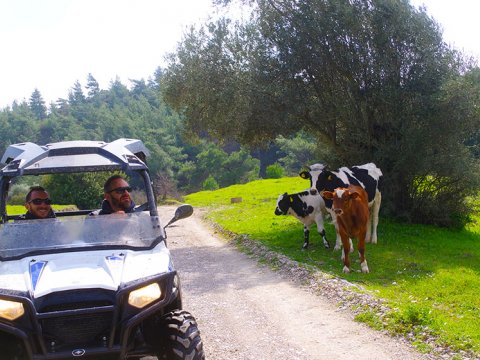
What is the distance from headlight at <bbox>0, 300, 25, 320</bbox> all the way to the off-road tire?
1322 millimetres

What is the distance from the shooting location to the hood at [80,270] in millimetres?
4887

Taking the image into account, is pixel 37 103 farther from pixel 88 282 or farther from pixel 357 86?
pixel 88 282

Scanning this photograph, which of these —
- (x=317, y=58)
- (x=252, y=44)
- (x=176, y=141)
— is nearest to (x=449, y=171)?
(x=317, y=58)

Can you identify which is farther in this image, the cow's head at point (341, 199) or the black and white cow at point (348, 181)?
the black and white cow at point (348, 181)

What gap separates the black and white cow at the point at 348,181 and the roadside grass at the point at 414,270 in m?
0.84

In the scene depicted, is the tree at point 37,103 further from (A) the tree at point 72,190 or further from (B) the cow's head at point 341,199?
(B) the cow's head at point 341,199

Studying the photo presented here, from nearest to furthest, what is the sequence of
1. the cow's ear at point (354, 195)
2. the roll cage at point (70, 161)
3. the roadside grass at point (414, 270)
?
1. the roll cage at point (70, 161)
2. the roadside grass at point (414, 270)
3. the cow's ear at point (354, 195)

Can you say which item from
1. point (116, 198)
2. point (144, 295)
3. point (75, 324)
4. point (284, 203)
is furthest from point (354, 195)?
point (75, 324)

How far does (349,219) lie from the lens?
43.2 feet

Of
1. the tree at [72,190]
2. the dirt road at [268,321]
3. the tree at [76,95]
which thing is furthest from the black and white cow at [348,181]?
the tree at [76,95]

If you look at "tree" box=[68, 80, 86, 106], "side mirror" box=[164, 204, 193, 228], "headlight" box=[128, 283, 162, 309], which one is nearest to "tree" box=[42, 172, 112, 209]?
"side mirror" box=[164, 204, 193, 228]

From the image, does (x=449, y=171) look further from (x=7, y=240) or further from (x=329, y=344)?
(x=7, y=240)

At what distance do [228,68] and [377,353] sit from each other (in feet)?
49.7

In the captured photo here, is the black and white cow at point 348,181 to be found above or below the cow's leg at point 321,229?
above
